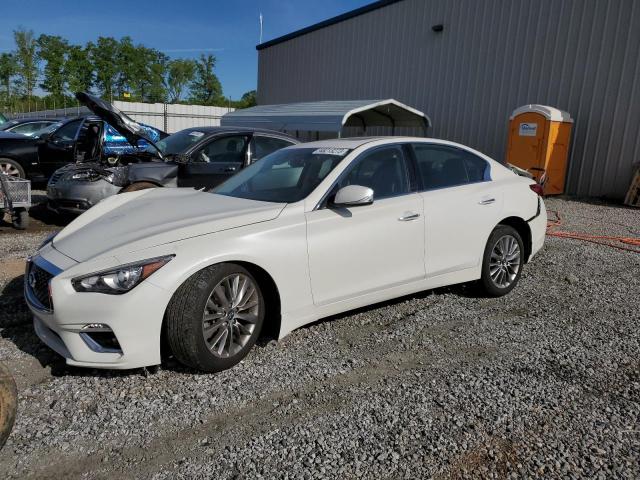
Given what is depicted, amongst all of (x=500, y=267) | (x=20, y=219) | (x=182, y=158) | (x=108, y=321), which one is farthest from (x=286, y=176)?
(x=20, y=219)

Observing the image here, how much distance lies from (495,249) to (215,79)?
84.8m

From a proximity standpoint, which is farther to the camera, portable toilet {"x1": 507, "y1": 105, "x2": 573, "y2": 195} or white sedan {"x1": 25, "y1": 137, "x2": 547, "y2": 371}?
portable toilet {"x1": 507, "y1": 105, "x2": 573, "y2": 195}

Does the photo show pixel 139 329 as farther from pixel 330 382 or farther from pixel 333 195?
pixel 333 195

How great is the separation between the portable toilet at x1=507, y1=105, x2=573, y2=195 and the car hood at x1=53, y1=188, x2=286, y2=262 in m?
9.28

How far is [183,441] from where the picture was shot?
8.39 ft

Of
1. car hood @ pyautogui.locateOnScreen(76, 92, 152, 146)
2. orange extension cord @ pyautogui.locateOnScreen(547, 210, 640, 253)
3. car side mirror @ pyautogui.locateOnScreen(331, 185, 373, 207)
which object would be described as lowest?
orange extension cord @ pyautogui.locateOnScreen(547, 210, 640, 253)

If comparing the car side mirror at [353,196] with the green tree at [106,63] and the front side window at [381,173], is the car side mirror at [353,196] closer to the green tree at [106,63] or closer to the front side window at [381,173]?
the front side window at [381,173]

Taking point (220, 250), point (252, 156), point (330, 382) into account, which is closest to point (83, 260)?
point (220, 250)

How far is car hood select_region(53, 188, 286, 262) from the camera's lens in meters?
3.10

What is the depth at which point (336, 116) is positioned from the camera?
12.1m

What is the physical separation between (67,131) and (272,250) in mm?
9437

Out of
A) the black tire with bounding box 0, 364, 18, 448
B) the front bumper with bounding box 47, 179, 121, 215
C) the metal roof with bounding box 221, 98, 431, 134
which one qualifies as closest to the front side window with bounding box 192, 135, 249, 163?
the front bumper with bounding box 47, 179, 121, 215

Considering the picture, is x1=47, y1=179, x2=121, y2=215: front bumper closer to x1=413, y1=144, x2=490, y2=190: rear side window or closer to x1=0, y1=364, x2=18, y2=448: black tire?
x1=413, y1=144, x2=490, y2=190: rear side window

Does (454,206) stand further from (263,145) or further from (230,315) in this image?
(263,145)
